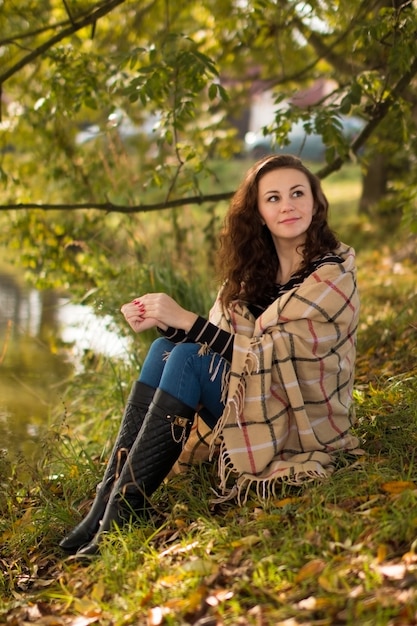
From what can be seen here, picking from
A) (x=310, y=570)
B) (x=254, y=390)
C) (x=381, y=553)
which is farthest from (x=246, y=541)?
(x=254, y=390)

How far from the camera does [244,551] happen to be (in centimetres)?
278

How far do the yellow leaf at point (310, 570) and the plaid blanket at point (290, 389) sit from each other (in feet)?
1.96

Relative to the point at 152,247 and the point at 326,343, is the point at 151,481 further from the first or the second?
the point at 152,247

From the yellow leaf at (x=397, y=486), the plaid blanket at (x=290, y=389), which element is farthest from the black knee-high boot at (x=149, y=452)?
the yellow leaf at (x=397, y=486)

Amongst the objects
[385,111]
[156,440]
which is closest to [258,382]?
[156,440]

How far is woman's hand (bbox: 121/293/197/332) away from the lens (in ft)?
10.7

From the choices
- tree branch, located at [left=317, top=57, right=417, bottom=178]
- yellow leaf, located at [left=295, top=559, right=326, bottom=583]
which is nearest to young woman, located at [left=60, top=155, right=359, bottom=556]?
yellow leaf, located at [left=295, top=559, right=326, bottom=583]

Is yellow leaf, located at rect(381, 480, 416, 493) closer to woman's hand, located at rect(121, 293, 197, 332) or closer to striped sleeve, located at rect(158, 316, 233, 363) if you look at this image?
striped sleeve, located at rect(158, 316, 233, 363)

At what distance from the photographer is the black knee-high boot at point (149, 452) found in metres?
3.15

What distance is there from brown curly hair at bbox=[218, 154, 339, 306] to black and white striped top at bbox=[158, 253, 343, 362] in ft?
0.12

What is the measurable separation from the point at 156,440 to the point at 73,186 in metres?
Result: 4.18

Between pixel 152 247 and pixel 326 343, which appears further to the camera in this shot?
pixel 152 247

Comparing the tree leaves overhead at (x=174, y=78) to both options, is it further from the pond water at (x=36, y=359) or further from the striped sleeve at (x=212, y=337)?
the striped sleeve at (x=212, y=337)

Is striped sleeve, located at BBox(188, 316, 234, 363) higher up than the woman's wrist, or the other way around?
the woman's wrist
